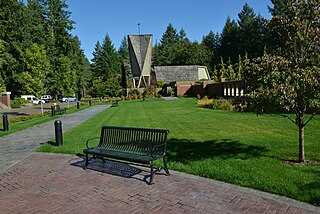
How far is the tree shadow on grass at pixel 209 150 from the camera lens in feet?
24.1

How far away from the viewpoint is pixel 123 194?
5.16m

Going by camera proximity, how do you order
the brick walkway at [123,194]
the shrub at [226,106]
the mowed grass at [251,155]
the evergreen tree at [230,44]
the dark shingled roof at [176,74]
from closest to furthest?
the brick walkway at [123,194] < the mowed grass at [251,155] < the shrub at [226,106] < the dark shingled roof at [176,74] < the evergreen tree at [230,44]

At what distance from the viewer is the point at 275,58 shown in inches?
229

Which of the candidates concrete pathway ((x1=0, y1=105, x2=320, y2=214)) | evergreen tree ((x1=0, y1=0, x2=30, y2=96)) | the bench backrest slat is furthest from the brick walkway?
evergreen tree ((x1=0, y1=0, x2=30, y2=96))

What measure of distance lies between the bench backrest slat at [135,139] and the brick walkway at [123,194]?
53cm

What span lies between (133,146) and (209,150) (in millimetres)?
2442

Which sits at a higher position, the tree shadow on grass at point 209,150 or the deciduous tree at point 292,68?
the deciduous tree at point 292,68

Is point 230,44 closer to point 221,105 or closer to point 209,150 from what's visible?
point 221,105

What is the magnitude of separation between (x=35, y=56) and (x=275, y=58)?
2238 cm

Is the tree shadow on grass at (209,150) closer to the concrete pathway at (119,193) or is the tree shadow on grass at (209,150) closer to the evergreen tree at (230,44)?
the concrete pathway at (119,193)

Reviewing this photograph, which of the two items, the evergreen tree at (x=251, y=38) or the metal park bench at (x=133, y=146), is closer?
the metal park bench at (x=133, y=146)

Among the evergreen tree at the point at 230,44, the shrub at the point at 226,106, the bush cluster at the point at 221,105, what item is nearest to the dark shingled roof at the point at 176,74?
the evergreen tree at the point at 230,44

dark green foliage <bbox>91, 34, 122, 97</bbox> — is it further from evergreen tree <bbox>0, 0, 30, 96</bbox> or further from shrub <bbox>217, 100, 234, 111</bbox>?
shrub <bbox>217, 100, 234, 111</bbox>

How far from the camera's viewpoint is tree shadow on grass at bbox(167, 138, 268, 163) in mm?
7336
